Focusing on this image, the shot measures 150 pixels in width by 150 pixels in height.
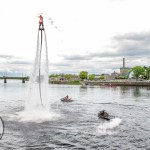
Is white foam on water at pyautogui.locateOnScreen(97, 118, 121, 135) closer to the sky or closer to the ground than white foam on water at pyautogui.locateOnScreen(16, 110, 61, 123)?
closer to the ground

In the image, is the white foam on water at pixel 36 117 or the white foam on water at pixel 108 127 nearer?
the white foam on water at pixel 108 127

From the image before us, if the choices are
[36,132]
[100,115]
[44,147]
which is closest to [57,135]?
[36,132]

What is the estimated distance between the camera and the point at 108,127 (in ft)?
146

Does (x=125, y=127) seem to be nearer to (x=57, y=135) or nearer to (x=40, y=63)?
(x=57, y=135)

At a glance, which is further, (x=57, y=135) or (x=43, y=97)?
(x=43, y=97)

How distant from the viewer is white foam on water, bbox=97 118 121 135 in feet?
135

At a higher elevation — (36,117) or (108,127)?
(36,117)

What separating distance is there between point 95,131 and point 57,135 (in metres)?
6.43

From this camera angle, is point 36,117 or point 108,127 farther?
point 36,117

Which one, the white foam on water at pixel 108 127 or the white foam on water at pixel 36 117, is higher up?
the white foam on water at pixel 36 117

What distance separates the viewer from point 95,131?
41.9 metres

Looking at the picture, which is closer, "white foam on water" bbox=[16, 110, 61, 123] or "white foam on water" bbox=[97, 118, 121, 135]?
"white foam on water" bbox=[97, 118, 121, 135]

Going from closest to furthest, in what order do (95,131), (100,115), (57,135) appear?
(57,135)
(95,131)
(100,115)

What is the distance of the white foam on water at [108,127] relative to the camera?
41.2 metres
